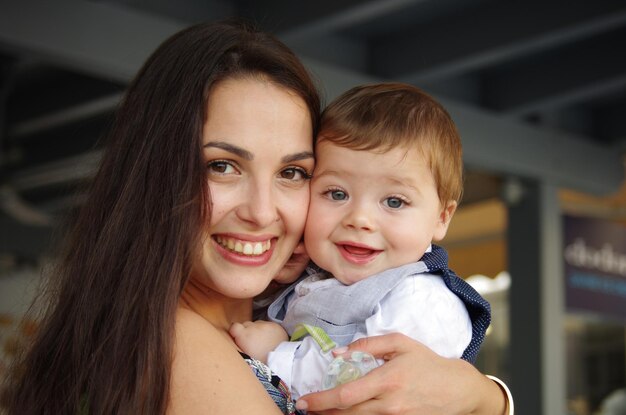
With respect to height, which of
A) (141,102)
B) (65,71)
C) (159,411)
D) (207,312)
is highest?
(65,71)

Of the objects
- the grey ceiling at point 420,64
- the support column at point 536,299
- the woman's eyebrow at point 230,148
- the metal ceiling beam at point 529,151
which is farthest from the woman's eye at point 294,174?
the support column at point 536,299

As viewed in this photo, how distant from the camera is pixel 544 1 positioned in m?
5.21

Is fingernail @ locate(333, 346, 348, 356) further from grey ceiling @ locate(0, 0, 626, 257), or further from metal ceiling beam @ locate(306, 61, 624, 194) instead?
metal ceiling beam @ locate(306, 61, 624, 194)

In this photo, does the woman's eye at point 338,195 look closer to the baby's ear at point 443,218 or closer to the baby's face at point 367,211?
the baby's face at point 367,211

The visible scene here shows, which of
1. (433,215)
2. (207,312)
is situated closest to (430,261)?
(433,215)

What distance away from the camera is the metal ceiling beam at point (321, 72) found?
15.5 feet

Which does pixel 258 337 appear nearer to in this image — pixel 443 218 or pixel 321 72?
pixel 443 218

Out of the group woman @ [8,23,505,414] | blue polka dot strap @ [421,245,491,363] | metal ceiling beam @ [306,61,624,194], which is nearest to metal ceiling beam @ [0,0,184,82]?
metal ceiling beam @ [306,61,624,194]

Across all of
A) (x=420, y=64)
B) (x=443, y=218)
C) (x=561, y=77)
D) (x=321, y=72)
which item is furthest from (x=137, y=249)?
(x=561, y=77)

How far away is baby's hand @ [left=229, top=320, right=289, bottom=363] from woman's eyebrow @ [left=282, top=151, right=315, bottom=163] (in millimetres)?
325

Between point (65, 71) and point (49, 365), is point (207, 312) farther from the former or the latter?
point (65, 71)

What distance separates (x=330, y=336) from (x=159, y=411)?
15.3 inches

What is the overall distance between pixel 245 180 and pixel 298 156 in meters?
0.12

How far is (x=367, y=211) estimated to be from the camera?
7.00 feet
